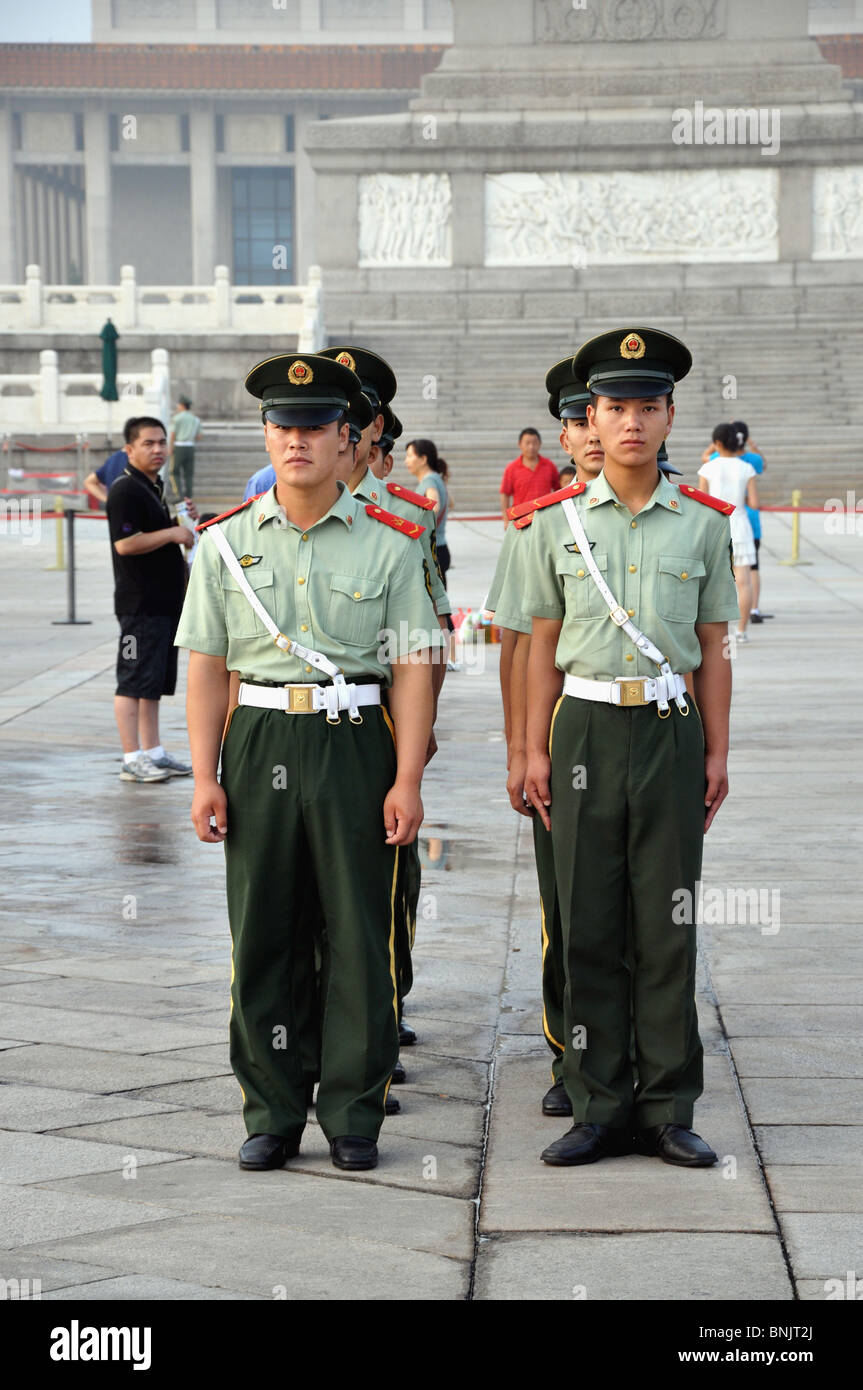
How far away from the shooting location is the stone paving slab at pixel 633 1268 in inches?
140

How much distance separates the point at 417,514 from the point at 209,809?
4.40 feet

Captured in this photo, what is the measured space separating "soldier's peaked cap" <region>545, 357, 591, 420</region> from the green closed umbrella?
2562 centimetres

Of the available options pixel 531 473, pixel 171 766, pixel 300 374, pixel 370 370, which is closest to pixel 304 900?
pixel 300 374

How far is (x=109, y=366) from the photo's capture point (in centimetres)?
3014

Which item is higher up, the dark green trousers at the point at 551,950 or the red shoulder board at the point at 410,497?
the red shoulder board at the point at 410,497

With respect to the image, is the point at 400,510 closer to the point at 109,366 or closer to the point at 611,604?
the point at 611,604

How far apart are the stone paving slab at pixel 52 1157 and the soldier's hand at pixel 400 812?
920 mm

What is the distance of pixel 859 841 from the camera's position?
788cm

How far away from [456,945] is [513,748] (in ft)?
5.99

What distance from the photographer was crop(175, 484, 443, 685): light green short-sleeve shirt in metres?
4.30

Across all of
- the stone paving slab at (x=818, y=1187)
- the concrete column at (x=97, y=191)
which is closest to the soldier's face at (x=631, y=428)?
the stone paving slab at (x=818, y=1187)

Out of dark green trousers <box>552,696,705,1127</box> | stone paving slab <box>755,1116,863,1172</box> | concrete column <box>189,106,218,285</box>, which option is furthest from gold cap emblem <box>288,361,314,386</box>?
concrete column <box>189,106,218,285</box>

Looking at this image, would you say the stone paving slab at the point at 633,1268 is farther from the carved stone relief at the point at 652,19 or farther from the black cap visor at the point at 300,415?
the carved stone relief at the point at 652,19

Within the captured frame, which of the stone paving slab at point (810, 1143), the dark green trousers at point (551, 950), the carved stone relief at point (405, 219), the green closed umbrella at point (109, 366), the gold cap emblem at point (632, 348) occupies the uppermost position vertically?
the carved stone relief at point (405, 219)
